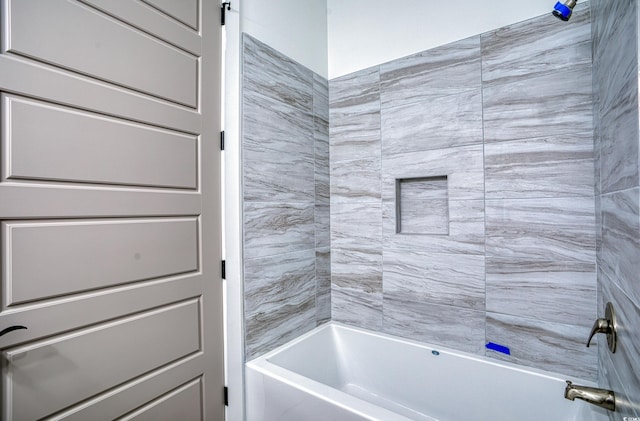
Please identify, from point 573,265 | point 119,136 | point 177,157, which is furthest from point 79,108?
point 573,265

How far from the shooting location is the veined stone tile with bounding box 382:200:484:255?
1.70 meters

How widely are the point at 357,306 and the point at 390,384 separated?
52 cm

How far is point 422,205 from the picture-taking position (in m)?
1.96

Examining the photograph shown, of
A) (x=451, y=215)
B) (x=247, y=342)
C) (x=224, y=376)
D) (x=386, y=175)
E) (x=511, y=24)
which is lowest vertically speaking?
(x=224, y=376)

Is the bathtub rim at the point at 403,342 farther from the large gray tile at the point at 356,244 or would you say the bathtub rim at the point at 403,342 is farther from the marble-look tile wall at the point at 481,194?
the large gray tile at the point at 356,244

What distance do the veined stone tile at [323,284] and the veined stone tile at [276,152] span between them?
0.42 meters

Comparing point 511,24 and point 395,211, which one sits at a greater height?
point 511,24

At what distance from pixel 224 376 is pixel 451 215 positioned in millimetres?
1572

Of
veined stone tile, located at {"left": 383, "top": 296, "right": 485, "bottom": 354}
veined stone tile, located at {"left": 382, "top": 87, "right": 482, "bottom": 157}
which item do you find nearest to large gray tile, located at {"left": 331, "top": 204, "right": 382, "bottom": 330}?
veined stone tile, located at {"left": 383, "top": 296, "right": 485, "bottom": 354}

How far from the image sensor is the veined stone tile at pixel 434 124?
1715 mm

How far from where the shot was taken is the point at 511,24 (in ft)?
5.27

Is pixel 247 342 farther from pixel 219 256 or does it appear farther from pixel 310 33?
pixel 310 33

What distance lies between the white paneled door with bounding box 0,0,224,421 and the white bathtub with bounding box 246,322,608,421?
0.36 m

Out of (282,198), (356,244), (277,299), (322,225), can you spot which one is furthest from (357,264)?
(282,198)
